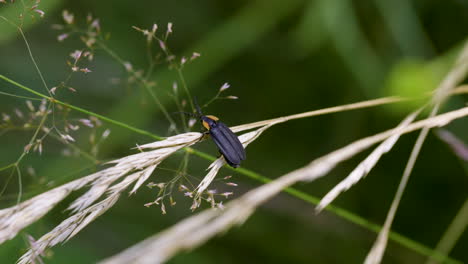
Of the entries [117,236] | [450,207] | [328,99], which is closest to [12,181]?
[117,236]

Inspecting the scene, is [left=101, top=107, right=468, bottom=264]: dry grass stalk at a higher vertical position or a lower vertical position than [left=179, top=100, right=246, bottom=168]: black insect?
higher

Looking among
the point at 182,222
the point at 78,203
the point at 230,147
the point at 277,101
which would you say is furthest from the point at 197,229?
the point at 277,101

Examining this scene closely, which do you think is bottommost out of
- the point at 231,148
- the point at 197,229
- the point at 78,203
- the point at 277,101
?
the point at 277,101

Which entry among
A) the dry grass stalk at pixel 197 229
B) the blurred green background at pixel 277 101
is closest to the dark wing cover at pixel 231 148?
the dry grass stalk at pixel 197 229

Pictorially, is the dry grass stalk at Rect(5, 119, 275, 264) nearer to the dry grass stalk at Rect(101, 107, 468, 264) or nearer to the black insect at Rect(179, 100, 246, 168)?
the black insect at Rect(179, 100, 246, 168)

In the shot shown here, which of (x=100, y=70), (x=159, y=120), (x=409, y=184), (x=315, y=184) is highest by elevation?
(x=100, y=70)

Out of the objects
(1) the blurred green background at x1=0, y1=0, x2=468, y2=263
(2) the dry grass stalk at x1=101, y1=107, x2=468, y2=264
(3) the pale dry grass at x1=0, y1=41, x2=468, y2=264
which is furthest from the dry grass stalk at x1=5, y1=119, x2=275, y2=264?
(1) the blurred green background at x1=0, y1=0, x2=468, y2=263

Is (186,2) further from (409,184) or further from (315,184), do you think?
(409,184)

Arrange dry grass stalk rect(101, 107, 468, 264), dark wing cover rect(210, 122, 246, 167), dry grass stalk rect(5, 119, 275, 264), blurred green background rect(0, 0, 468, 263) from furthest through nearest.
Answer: blurred green background rect(0, 0, 468, 263), dark wing cover rect(210, 122, 246, 167), dry grass stalk rect(5, 119, 275, 264), dry grass stalk rect(101, 107, 468, 264)

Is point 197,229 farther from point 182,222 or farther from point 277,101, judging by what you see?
point 277,101
